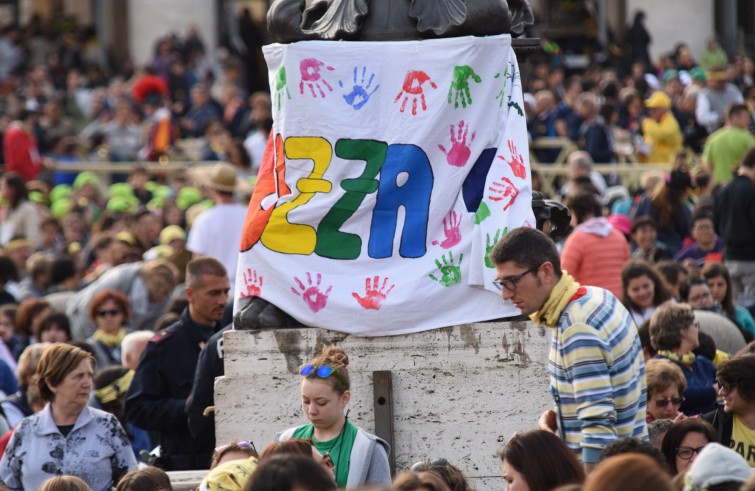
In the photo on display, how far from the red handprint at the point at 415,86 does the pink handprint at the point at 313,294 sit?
89 cm

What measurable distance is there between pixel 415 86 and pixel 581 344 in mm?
2078

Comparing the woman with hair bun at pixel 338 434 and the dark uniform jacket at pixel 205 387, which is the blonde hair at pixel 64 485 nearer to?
the woman with hair bun at pixel 338 434

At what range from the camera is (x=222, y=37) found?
114ft

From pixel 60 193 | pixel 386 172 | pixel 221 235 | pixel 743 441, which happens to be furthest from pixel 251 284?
pixel 60 193

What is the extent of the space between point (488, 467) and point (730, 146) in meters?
8.60

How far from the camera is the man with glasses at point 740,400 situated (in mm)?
6371

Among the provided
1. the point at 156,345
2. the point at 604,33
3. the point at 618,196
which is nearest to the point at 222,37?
the point at 604,33

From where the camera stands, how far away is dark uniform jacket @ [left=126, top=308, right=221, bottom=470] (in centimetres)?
768

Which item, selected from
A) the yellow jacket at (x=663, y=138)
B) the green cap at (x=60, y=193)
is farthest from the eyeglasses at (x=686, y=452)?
the green cap at (x=60, y=193)

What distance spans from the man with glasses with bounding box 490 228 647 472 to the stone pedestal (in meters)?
1.20

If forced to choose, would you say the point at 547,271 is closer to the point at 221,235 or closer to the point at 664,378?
the point at 664,378

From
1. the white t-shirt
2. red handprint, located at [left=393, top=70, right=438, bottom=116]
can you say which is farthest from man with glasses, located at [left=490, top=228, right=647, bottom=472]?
the white t-shirt

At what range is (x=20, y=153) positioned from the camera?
2044 centimetres

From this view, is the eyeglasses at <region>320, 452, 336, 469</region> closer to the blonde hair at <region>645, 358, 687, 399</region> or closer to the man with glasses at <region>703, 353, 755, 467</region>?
the man with glasses at <region>703, 353, 755, 467</region>
